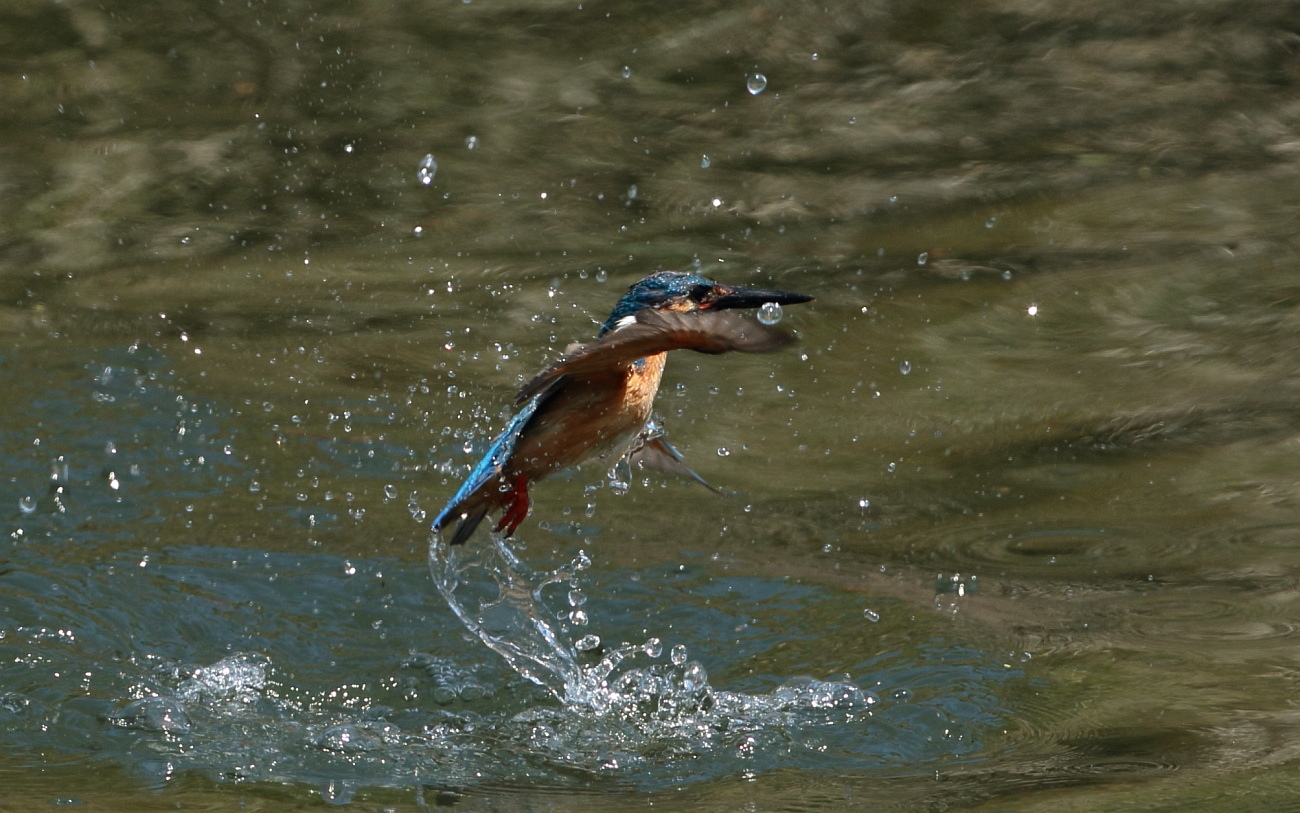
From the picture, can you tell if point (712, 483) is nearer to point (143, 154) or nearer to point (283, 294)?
point (283, 294)

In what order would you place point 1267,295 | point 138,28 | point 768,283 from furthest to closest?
point 138,28, point 768,283, point 1267,295

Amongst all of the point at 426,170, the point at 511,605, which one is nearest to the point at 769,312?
the point at 511,605

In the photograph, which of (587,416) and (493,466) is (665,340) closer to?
(587,416)

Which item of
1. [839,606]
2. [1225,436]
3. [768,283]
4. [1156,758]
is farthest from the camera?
[768,283]

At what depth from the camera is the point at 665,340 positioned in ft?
9.57

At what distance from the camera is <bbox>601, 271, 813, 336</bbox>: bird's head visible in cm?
342

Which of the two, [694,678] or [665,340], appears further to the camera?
[694,678]

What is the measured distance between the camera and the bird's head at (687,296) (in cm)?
342

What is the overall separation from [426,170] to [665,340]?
3637 mm

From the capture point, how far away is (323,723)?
10.7 ft

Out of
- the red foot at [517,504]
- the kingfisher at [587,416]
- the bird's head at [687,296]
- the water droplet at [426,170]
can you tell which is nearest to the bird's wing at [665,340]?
the kingfisher at [587,416]

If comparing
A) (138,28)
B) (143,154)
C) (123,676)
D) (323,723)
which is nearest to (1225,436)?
(323,723)

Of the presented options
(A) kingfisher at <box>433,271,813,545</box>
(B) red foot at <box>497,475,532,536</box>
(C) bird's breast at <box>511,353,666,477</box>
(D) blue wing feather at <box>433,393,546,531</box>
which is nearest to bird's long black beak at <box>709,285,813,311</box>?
(A) kingfisher at <box>433,271,813,545</box>

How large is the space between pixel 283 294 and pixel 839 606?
2816mm
